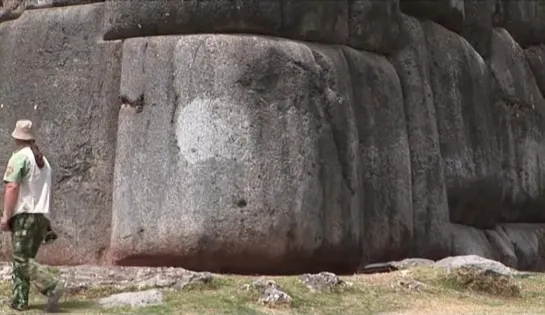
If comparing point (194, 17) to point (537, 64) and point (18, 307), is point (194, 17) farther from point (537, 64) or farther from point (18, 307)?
point (537, 64)

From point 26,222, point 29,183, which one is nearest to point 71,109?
point 29,183

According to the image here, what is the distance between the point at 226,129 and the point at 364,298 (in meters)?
1.97

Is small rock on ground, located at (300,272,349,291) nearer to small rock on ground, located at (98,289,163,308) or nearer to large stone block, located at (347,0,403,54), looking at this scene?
small rock on ground, located at (98,289,163,308)

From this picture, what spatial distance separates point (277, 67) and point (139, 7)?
4.69 feet

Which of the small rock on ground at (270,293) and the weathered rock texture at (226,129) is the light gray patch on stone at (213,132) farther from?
the small rock on ground at (270,293)

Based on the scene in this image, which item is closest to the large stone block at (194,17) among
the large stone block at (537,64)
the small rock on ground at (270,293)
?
the small rock on ground at (270,293)

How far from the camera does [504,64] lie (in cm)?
1508

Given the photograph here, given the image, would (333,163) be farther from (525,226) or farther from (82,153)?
(525,226)

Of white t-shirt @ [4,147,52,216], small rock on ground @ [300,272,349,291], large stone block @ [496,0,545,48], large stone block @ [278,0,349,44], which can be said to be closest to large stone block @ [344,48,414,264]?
large stone block @ [278,0,349,44]

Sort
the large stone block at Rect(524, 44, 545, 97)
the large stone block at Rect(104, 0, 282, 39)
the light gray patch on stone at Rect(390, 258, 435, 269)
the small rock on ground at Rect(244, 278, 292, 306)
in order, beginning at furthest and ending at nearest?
the large stone block at Rect(524, 44, 545, 97) → the light gray patch on stone at Rect(390, 258, 435, 269) → the large stone block at Rect(104, 0, 282, 39) → the small rock on ground at Rect(244, 278, 292, 306)

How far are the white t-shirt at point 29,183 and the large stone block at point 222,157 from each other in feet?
5.99

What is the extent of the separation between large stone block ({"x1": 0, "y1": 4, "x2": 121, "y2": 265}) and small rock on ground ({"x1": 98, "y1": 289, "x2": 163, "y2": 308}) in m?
1.73

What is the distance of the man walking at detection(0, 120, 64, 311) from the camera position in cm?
800

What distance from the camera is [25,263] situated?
8.05 metres
